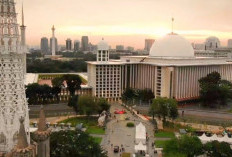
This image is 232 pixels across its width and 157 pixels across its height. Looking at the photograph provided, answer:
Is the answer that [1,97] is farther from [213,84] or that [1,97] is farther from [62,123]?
[213,84]

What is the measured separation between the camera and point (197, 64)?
8094 centimetres

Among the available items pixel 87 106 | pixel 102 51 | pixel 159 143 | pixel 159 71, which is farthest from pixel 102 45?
pixel 159 143

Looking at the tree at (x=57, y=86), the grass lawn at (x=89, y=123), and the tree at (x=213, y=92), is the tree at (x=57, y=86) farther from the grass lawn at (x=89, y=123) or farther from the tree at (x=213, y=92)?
the tree at (x=213, y=92)

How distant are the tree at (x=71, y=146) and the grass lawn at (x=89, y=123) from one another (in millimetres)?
18225

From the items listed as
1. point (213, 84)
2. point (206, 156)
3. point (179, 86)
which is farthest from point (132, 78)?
point (206, 156)

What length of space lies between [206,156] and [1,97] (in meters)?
29.8

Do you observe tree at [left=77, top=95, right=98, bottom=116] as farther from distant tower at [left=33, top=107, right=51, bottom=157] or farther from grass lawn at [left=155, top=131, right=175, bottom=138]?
distant tower at [left=33, top=107, right=51, bottom=157]

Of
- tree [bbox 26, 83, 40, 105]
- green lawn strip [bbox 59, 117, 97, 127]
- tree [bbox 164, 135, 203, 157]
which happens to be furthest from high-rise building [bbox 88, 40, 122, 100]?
tree [bbox 164, 135, 203, 157]

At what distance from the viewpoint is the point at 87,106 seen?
185ft

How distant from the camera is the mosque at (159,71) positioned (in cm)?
7669

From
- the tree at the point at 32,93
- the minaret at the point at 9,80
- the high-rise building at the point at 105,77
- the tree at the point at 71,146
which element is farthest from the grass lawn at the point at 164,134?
the minaret at the point at 9,80

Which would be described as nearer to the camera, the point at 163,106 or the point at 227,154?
the point at 227,154

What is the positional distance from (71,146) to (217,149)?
58.4ft

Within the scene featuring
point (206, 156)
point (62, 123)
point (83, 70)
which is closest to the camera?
point (206, 156)
